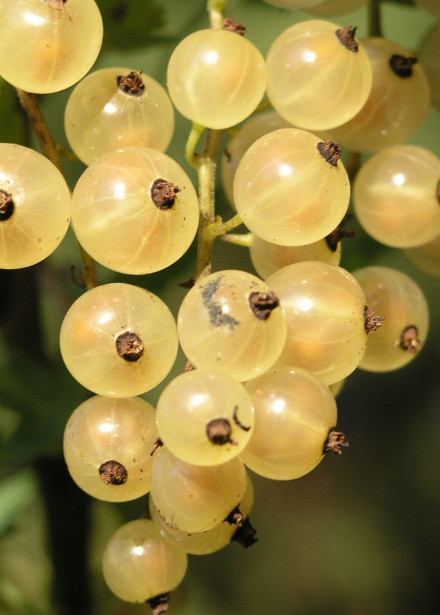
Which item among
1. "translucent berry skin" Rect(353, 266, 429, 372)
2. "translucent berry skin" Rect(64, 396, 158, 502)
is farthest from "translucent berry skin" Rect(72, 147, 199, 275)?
"translucent berry skin" Rect(353, 266, 429, 372)

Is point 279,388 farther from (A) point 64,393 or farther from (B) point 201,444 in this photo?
(A) point 64,393

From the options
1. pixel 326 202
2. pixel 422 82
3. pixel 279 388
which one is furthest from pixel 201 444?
pixel 422 82

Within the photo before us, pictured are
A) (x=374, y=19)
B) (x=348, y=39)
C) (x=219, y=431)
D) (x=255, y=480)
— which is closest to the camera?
(x=219, y=431)

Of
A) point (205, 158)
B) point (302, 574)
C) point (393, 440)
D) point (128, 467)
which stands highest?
point (205, 158)

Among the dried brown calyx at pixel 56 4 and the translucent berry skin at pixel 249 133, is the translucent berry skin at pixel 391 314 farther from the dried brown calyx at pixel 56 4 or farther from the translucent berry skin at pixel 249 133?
the dried brown calyx at pixel 56 4

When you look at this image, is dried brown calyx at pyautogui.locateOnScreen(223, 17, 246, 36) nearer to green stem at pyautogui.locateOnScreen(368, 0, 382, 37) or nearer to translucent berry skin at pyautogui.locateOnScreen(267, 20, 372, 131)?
translucent berry skin at pyautogui.locateOnScreen(267, 20, 372, 131)

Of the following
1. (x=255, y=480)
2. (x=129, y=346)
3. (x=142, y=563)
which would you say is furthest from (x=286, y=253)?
(x=255, y=480)

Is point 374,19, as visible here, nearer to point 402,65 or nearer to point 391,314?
point 402,65
